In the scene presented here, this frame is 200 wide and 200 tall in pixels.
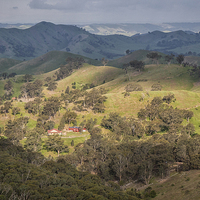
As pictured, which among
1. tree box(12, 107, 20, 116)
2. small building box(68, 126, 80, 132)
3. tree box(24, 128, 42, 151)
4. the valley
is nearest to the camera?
the valley

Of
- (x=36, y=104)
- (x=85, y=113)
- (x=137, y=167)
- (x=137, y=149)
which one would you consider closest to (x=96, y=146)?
(x=137, y=149)

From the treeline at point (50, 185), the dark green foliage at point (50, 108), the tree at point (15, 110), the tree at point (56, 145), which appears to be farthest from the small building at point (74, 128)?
the treeline at point (50, 185)

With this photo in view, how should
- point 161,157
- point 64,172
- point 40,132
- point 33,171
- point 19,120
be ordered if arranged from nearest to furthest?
point 33,171 < point 64,172 < point 161,157 < point 40,132 < point 19,120

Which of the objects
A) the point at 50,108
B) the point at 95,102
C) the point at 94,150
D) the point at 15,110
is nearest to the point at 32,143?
the point at 94,150

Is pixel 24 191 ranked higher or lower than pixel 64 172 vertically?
higher

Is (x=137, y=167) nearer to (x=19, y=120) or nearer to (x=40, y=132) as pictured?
(x=40, y=132)

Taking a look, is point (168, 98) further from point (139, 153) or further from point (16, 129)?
point (16, 129)

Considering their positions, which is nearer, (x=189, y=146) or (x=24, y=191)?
(x=24, y=191)

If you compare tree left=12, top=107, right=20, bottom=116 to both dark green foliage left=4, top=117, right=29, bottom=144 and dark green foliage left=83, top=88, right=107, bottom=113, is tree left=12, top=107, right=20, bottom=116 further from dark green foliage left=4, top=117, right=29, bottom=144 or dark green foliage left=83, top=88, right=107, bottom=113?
dark green foliage left=83, top=88, right=107, bottom=113

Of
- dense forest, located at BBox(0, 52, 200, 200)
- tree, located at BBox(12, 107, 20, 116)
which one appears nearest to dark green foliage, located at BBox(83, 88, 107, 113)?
dense forest, located at BBox(0, 52, 200, 200)

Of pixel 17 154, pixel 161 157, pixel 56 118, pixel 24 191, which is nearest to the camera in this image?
pixel 24 191
